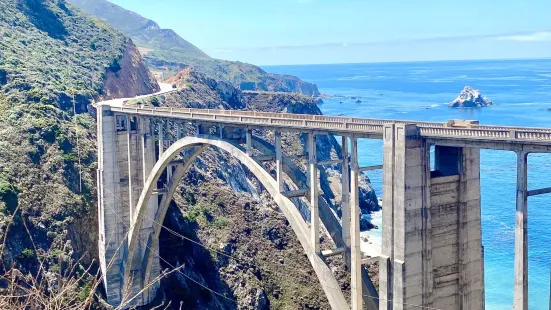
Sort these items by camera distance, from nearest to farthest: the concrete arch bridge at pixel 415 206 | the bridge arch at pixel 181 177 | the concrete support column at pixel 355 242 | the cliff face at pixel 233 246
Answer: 1. the concrete arch bridge at pixel 415 206
2. the concrete support column at pixel 355 242
3. the bridge arch at pixel 181 177
4. the cliff face at pixel 233 246

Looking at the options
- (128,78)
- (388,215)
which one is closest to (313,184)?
(388,215)

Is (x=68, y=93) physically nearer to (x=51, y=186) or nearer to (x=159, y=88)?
(x=51, y=186)

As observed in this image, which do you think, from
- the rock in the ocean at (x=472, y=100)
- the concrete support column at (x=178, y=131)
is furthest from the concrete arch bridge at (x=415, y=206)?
the rock in the ocean at (x=472, y=100)

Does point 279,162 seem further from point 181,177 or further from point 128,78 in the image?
point 128,78

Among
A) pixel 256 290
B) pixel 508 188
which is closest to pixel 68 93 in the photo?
pixel 256 290

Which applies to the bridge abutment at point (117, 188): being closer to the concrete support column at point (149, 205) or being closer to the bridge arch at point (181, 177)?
the concrete support column at point (149, 205)

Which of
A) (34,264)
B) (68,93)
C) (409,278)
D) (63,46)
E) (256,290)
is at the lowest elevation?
(256,290)

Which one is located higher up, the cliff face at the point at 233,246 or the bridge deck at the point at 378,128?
the bridge deck at the point at 378,128
